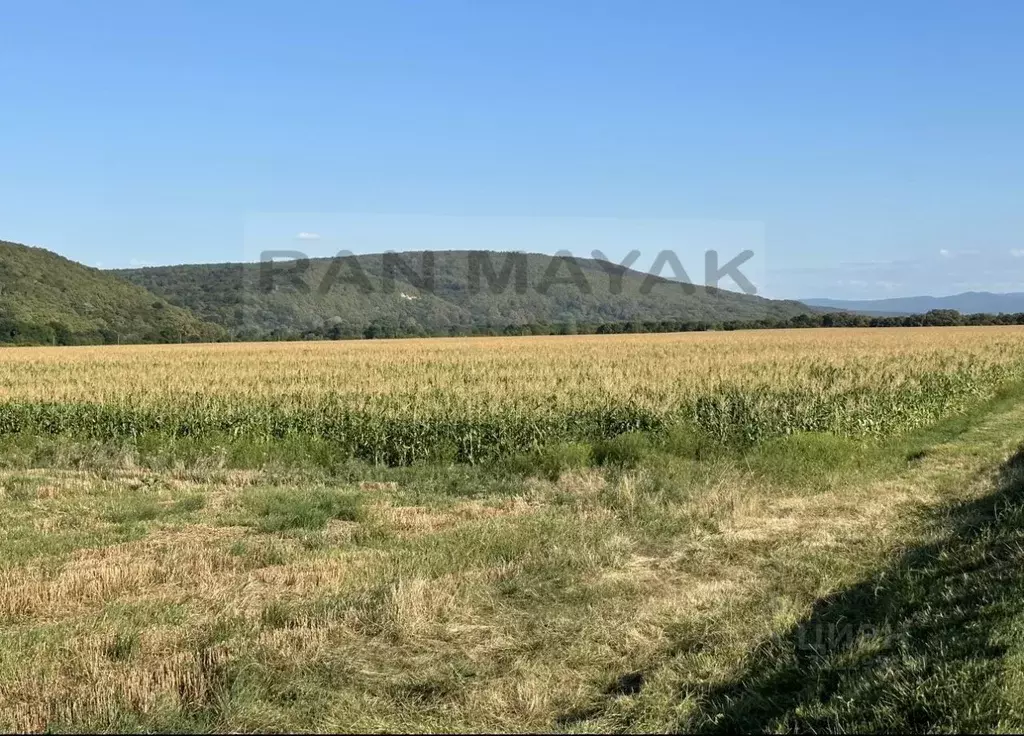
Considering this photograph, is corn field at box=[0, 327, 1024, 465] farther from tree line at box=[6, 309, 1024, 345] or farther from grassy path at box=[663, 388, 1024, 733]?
tree line at box=[6, 309, 1024, 345]

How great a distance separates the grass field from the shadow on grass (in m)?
0.02

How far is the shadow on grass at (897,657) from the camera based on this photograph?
12.6 ft

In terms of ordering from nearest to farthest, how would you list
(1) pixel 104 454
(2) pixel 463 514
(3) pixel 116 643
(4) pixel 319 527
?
1. (3) pixel 116 643
2. (4) pixel 319 527
3. (2) pixel 463 514
4. (1) pixel 104 454

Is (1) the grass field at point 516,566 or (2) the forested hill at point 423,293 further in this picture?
(2) the forested hill at point 423,293

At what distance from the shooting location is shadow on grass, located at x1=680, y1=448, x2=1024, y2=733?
3826 millimetres

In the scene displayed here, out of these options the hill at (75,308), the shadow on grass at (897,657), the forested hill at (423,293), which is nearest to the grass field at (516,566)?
the shadow on grass at (897,657)

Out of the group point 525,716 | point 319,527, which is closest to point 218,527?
point 319,527

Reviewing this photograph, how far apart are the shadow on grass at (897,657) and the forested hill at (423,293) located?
114737 millimetres

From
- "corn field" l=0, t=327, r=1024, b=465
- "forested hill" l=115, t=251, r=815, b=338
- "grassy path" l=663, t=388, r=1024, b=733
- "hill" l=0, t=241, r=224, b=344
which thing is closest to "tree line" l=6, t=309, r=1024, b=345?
"hill" l=0, t=241, r=224, b=344

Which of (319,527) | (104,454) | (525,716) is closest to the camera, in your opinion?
(525,716)

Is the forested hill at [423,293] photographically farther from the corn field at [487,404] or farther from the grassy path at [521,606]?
the grassy path at [521,606]

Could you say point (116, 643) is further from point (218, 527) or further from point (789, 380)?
point (789, 380)

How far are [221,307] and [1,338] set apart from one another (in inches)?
1824

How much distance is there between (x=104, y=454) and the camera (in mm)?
13938
